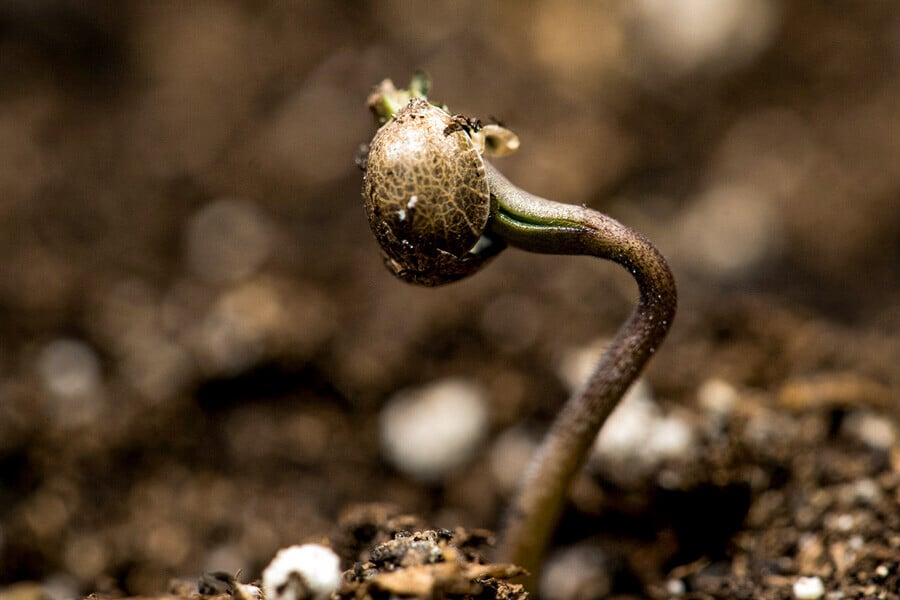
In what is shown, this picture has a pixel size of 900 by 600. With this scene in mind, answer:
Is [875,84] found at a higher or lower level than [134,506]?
higher

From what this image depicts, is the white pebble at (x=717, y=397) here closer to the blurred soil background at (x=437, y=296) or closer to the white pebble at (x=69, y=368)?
the blurred soil background at (x=437, y=296)

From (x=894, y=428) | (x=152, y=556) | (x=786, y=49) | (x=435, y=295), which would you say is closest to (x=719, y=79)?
(x=786, y=49)

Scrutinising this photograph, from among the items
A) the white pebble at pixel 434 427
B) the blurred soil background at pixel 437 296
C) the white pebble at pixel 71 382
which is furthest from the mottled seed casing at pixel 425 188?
the white pebble at pixel 71 382

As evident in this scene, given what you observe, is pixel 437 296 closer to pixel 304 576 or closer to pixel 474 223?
pixel 474 223

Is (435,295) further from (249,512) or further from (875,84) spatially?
(875,84)

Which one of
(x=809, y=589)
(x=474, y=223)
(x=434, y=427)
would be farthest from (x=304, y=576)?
(x=434, y=427)

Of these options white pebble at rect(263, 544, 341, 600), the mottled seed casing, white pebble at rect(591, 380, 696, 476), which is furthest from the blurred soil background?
the mottled seed casing
